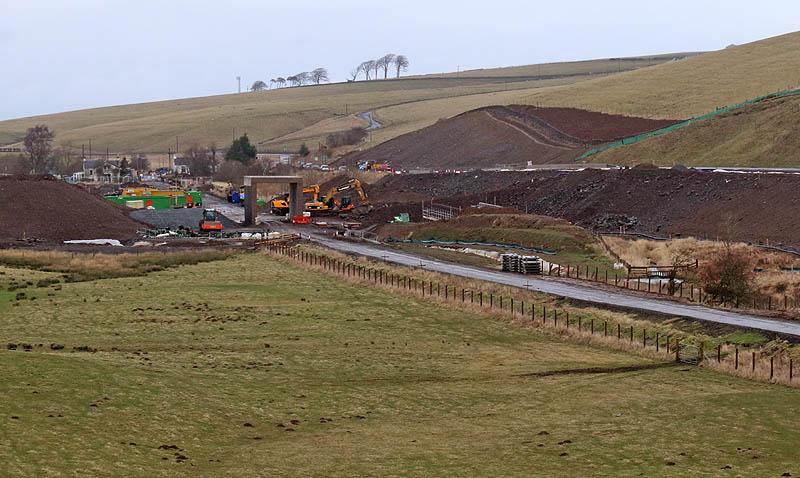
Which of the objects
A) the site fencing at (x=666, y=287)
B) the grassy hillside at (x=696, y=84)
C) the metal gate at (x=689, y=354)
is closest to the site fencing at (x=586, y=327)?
the metal gate at (x=689, y=354)

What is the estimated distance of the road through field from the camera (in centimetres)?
4431

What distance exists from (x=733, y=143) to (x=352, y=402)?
87.3m

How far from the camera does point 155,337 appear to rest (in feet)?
138

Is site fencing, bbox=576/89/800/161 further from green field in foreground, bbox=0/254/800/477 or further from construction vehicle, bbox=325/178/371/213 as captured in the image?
Result: green field in foreground, bbox=0/254/800/477

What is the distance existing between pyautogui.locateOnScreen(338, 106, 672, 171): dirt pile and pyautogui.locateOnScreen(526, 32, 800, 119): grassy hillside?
5.70 metres

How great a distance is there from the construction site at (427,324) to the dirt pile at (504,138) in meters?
20.4

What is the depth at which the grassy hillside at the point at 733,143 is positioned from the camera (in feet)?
345

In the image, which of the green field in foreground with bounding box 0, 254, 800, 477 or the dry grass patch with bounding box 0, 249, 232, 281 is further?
the dry grass patch with bounding box 0, 249, 232, 281

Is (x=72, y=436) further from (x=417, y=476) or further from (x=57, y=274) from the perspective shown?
(x=57, y=274)

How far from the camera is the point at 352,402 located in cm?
3234

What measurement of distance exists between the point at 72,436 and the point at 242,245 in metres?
55.7

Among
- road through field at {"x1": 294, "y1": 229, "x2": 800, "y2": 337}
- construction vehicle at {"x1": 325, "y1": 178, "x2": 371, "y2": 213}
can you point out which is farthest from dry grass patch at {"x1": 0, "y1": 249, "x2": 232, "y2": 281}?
construction vehicle at {"x1": 325, "y1": 178, "x2": 371, "y2": 213}

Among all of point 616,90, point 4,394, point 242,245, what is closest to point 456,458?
point 4,394

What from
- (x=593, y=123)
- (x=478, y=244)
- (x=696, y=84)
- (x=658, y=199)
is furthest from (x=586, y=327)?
(x=696, y=84)
